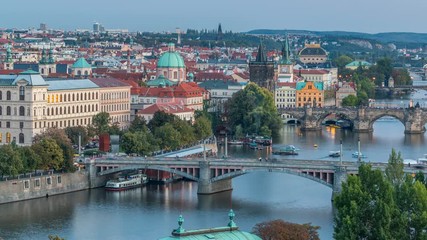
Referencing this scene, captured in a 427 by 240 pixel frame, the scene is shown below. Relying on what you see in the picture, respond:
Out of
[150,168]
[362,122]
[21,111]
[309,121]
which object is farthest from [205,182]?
[309,121]

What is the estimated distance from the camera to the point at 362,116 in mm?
63906

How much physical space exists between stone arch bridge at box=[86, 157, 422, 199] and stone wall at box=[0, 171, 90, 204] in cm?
63

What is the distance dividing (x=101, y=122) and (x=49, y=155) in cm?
1096

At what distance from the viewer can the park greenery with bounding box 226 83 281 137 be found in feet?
189

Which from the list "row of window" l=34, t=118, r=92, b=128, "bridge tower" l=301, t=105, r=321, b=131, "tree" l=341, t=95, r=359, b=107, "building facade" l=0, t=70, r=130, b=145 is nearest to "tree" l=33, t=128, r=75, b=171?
"building facade" l=0, t=70, r=130, b=145

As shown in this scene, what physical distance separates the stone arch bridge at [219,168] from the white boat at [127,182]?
1.08 feet

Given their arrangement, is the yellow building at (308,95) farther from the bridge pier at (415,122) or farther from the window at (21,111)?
the window at (21,111)

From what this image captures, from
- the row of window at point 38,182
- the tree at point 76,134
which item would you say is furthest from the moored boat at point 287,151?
the row of window at point 38,182

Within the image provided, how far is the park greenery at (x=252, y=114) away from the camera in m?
57.7

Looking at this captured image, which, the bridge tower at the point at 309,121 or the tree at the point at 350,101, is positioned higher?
the tree at the point at 350,101

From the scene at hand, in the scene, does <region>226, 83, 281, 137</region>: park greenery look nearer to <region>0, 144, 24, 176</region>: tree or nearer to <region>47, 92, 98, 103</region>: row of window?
<region>47, 92, 98, 103</region>: row of window

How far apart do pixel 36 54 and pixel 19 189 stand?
5360 cm

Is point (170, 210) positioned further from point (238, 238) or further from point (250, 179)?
point (238, 238)

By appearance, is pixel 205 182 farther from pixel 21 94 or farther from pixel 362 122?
pixel 362 122
